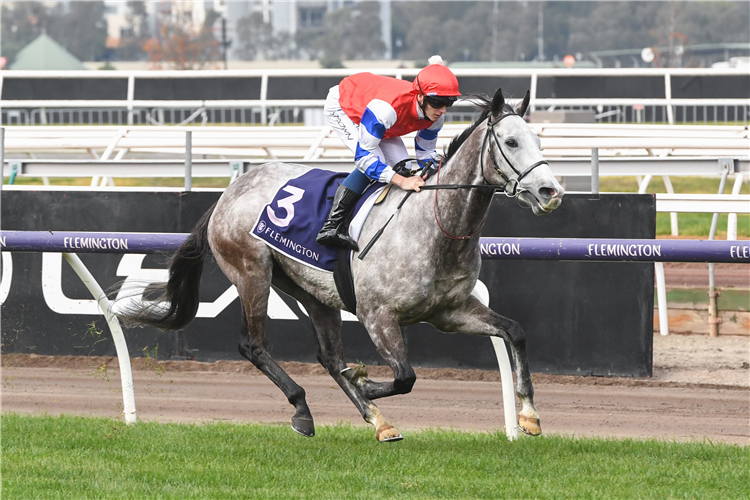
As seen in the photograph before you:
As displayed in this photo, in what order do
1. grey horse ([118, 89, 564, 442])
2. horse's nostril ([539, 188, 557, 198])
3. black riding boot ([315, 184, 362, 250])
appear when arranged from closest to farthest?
horse's nostril ([539, 188, 557, 198]) < grey horse ([118, 89, 564, 442]) < black riding boot ([315, 184, 362, 250])

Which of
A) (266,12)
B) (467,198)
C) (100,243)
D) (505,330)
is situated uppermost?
(266,12)

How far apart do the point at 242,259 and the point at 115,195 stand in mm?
3134

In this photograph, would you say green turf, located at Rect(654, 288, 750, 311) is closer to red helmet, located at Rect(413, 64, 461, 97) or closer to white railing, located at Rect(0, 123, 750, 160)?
white railing, located at Rect(0, 123, 750, 160)

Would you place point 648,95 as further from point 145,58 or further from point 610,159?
point 145,58

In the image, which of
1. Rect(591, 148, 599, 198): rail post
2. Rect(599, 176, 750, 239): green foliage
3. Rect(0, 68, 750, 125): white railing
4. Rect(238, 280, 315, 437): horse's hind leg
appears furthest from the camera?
Rect(599, 176, 750, 239): green foliage

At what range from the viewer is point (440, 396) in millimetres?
7258

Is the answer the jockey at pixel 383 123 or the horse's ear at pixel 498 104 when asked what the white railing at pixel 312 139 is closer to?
the jockey at pixel 383 123

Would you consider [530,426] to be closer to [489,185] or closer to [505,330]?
[505,330]

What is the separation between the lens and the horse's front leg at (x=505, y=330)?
4762 mm

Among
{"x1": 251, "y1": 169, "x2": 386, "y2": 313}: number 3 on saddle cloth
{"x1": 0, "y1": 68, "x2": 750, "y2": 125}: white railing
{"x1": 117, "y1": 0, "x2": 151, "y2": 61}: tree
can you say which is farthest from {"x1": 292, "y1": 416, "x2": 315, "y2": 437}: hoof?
{"x1": 117, "y1": 0, "x2": 151, "y2": 61}: tree

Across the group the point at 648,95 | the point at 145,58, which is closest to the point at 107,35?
the point at 145,58

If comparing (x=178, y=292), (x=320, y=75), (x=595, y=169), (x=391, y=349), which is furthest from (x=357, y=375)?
(x=320, y=75)

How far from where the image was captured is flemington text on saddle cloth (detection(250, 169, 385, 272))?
525cm

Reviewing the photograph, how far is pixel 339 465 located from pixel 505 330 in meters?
1.00
